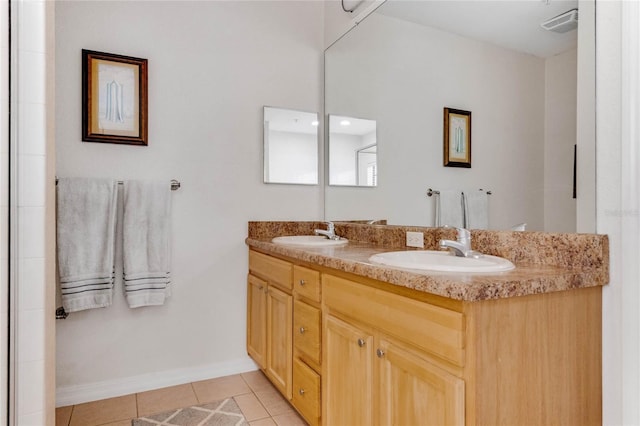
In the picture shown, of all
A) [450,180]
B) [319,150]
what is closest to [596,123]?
[450,180]

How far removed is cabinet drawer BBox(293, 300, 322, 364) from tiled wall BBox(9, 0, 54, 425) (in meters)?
0.93

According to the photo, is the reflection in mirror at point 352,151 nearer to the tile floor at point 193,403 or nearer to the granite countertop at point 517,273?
the granite countertop at point 517,273

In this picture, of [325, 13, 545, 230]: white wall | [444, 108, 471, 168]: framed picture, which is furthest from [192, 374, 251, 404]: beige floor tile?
[444, 108, 471, 168]: framed picture

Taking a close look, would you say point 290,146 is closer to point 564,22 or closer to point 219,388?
point 219,388

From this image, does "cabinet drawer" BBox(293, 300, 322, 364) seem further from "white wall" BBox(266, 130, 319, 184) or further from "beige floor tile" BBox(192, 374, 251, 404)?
"white wall" BBox(266, 130, 319, 184)

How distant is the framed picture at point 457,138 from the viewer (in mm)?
1700

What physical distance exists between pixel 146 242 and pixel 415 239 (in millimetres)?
1395

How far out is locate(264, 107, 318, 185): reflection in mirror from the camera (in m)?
2.47

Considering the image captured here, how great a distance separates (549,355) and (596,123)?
72 centimetres

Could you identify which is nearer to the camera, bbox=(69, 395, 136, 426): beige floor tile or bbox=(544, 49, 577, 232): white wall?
bbox=(544, 49, 577, 232): white wall

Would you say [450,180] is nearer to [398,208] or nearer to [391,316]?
[398,208]

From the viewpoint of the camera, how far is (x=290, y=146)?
2549 mm

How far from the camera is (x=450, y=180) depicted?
1.76m

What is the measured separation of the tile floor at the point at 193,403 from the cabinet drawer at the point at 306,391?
6.9 inches
